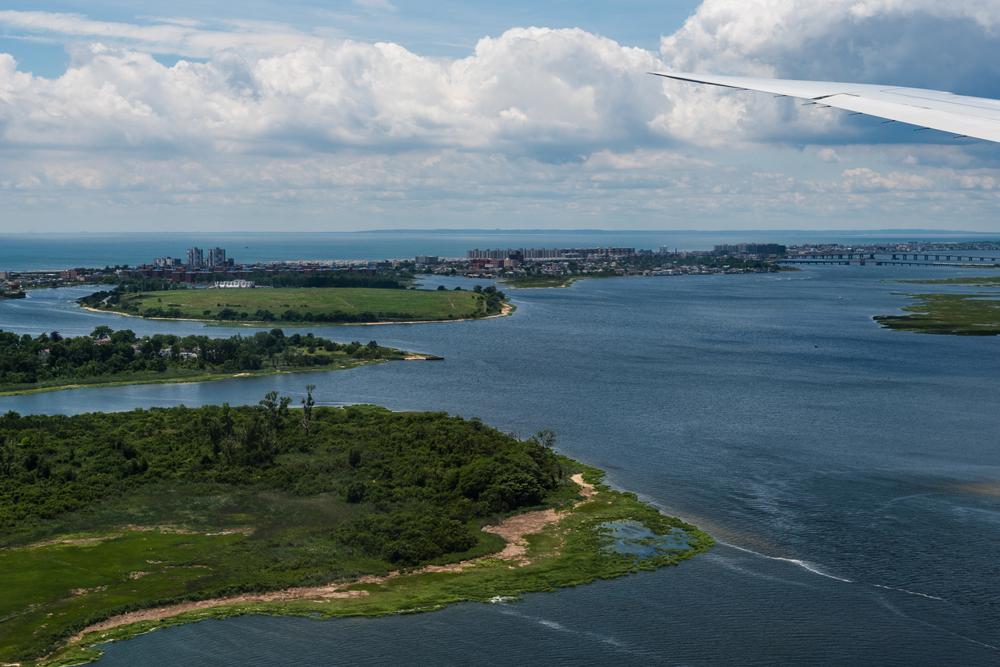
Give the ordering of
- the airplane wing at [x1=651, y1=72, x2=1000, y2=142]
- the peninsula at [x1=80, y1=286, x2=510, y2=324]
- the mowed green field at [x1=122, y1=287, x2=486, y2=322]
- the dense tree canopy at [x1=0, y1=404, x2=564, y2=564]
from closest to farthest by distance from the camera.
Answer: the airplane wing at [x1=651, y1=72, x2=1000, y2=142] < the dense tree canopy at [x1=0, y1=404, x2=564, y2=564] < the peninsula at [x1=80, y1=286, x2=510, y2=324] < the mowed green field at [x1=122, y1=287, x2=486, y2=322]

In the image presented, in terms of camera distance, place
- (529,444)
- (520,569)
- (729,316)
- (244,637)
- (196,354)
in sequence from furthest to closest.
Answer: (729,316) < (196,354) < (529,444) < (520,569) < (244,637)

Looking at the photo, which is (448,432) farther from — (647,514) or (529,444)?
(647,514)

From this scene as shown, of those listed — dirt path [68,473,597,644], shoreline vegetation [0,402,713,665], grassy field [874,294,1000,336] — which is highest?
grassy field [874,294,1000,336]

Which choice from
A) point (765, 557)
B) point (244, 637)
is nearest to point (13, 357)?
point (244, 637)

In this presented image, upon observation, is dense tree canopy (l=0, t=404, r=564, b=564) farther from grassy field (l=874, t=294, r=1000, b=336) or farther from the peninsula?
grassy field (l=874, t=294, r=1000, b=336)

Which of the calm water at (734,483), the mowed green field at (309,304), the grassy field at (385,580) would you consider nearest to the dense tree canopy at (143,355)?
the calm water at (734,483)

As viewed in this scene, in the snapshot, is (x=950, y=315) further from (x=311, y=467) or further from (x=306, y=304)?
(x=311, y=467)

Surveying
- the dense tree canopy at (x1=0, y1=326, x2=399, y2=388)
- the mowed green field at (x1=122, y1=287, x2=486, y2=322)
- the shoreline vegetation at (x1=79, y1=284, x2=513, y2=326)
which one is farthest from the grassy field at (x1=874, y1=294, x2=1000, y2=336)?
the dense tree canopy at (x1=0, y1=326, x2=399, y2=388)
